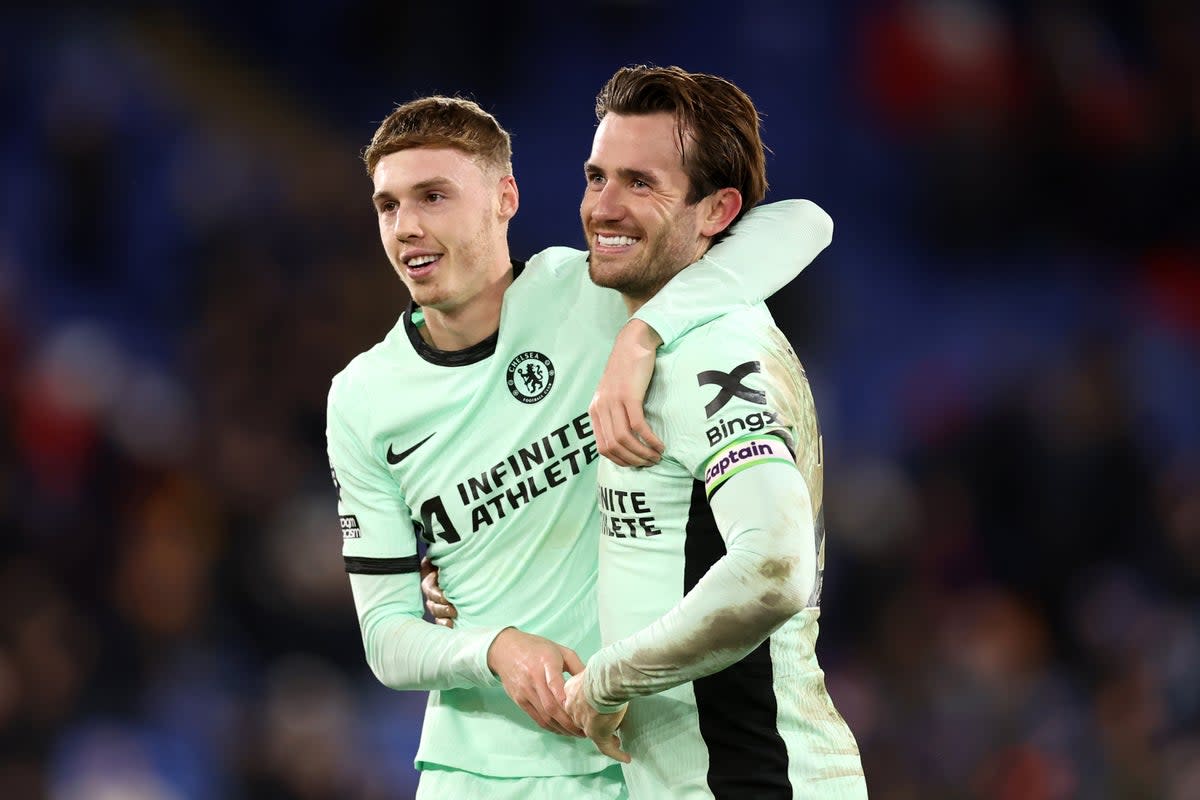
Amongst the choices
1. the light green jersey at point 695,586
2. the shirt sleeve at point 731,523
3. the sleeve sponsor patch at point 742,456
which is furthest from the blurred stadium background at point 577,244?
the sleeve sponsor patch at point 742,456

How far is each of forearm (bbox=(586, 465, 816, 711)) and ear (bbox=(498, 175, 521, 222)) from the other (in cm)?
122

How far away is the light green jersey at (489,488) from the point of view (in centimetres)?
316

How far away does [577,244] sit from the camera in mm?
7188

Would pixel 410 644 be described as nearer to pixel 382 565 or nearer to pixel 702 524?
pixel 382 565

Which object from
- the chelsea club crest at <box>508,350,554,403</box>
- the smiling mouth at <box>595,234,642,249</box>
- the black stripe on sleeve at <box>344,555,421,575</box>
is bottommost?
the black stripe on sleeve at <box>344,555,421,575</box>

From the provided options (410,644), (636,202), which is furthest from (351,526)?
(636,202)

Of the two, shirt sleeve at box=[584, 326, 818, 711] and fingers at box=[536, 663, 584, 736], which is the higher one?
shirt sleeve at box=[584, 326, 818, 711]

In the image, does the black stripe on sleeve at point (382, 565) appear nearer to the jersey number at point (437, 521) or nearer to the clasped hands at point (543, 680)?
the jersey number at point (437, 521)

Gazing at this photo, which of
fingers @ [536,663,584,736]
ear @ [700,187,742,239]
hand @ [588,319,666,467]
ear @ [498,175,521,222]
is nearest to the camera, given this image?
hand @ [588,319,666,467]

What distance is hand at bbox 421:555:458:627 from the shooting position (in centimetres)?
337

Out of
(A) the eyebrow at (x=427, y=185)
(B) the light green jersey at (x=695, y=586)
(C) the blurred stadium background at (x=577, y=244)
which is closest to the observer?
(B) the light green jersey at (x=695, y=586)

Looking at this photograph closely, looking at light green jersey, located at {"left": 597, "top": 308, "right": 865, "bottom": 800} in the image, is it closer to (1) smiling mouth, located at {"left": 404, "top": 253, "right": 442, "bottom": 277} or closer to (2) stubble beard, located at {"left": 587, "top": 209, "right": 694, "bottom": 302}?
(2) stubble beard, located at {"left": 587, "top": 209, "right": 694, "bottom": 302}

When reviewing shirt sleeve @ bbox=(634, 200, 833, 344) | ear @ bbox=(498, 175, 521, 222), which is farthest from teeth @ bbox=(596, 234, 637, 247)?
ear @ bbox=(498, 175, 521, 222)

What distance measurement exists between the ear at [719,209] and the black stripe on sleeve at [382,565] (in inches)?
41.1
